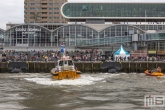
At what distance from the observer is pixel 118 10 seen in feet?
360

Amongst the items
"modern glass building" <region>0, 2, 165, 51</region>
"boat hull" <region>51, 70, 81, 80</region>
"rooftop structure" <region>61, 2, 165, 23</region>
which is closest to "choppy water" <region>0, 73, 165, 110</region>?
"boat hull" <region>51, 70, 81, 80</region>

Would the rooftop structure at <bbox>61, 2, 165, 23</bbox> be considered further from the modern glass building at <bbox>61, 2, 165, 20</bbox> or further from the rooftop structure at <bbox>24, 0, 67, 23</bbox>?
the rooftop structure at <bbox>24, 0, 67, 23</bbox>

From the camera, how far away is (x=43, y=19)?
15838 centimetres

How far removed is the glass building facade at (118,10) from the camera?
109506 millimetres

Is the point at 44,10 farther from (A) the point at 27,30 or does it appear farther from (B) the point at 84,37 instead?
(B) the point at 84,37

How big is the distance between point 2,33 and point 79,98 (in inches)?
2727

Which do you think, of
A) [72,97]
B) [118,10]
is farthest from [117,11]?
[72,97]

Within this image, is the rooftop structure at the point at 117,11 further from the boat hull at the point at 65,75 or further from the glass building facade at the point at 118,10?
the boat hull at the point at 65,75

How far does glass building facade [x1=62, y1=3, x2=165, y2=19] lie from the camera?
109506mm

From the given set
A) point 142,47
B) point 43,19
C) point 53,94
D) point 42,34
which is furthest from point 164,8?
point 53,94

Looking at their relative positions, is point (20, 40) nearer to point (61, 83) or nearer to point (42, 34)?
point (42, 34)

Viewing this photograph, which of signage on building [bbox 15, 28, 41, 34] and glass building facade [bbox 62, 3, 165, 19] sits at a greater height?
glass building facade [bbox 62, 3, 165, 19]

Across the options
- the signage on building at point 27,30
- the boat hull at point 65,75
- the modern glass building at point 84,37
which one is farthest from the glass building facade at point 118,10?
the boat hull at point 65,75

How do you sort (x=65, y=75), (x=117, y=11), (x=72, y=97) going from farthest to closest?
(x=117, y=11) < (x=65, y=75) < (x=72, y=97)
